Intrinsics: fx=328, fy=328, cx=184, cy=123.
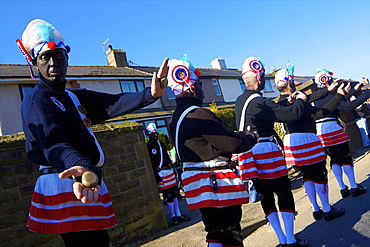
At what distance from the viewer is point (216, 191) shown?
291cm

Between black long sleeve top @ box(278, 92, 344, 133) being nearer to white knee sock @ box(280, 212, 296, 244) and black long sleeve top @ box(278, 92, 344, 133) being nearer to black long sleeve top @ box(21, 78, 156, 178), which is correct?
white knee sock @ box(280, 212, 296, 244)

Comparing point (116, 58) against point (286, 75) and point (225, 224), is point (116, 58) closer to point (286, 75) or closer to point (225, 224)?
point (286, 75)

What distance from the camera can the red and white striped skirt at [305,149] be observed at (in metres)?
4.57

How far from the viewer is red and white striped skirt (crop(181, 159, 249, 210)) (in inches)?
114

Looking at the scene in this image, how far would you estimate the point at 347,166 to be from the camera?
17.9ft

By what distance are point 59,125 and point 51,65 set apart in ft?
1.56

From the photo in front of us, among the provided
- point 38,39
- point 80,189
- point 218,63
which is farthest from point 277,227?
point 218,63

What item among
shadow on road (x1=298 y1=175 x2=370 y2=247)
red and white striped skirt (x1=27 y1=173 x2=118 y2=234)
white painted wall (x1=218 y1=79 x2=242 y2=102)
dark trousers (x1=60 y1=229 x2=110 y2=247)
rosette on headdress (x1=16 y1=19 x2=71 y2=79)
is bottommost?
shadow on road (x1=298 y1=175 x2=370 y2=247)

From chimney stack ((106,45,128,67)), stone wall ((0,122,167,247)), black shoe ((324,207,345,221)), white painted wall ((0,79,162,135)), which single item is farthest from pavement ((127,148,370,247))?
chimney stack ((106,45,128,67))

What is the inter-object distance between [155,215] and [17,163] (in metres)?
2.47

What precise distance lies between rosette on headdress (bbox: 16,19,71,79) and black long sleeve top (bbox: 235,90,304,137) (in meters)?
2.29

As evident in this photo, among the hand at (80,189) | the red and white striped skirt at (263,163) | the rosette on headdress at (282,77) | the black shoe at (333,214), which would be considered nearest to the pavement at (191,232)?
the black shoe at (333,214)

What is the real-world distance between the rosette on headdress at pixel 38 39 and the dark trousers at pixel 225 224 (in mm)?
1869

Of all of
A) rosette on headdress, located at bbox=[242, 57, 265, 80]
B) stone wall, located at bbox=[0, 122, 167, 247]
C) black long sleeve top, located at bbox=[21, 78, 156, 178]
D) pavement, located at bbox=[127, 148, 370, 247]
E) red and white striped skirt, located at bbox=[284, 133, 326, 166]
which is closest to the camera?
black long sleeve top, located at bbox=[21, 78, 156, 178]
